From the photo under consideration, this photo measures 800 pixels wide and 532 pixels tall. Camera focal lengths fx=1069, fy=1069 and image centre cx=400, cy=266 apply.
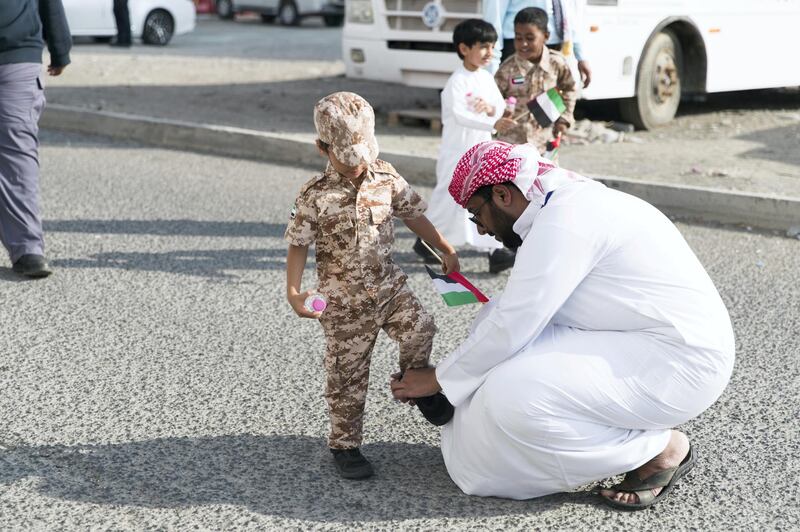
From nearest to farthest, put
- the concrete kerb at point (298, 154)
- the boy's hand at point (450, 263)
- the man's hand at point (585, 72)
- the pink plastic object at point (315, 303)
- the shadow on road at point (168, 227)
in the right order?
the pink plastic object at point (315, 303) < the boy's hand at point (450, 263) < the man's hand at point (585, 72) < the shadow on road at point (168, 227) < the concrete kerb at point (298, 154)

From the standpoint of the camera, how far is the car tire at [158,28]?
21000mm

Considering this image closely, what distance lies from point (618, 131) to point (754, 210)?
3.50 m

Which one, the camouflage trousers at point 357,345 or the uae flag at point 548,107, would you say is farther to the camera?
the uae flag at point 548,107

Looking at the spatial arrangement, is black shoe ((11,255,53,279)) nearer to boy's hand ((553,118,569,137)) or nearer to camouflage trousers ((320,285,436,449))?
camouflage trousers ((320,285,436,449))

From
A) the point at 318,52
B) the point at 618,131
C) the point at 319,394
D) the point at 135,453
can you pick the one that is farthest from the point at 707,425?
the point at 318,52

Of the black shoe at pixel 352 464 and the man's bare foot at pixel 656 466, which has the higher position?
the man's bare foot at pixel 656 466

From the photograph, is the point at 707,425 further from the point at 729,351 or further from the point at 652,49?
the point at 652,49

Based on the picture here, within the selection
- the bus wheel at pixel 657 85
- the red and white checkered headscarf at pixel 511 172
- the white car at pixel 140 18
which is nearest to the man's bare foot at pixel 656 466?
the red and white checkered headscarf at pixel 511 172

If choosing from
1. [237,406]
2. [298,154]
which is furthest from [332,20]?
[237,406]

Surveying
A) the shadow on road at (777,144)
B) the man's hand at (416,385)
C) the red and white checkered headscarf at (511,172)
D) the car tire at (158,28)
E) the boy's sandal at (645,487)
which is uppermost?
the red and white checkered headscarf at (511,172)

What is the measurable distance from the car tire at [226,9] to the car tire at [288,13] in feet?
9.71

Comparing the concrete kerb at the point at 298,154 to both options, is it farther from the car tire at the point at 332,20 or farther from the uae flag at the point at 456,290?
the car tire at the point at 332,20

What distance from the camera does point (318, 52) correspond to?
19.3 m

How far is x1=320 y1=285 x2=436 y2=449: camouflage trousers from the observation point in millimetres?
3705
